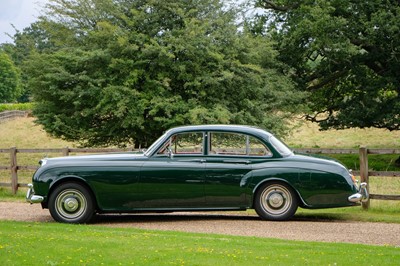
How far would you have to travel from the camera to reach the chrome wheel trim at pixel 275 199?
12375mm

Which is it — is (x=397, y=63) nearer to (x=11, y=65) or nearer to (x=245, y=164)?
(x=245, y=164)

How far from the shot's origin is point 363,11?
91.1 feet

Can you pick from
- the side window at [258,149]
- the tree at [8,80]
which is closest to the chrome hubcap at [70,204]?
the side window at [258,149]

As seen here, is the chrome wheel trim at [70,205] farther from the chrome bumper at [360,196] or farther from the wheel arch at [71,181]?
the chrome bumper at [360,196]

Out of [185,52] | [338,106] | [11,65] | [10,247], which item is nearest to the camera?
[10,247]

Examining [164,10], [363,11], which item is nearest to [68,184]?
[164,10]

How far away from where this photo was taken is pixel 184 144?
41.5ft

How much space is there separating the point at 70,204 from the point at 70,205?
18 millimetres

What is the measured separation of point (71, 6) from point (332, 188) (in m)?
17.0

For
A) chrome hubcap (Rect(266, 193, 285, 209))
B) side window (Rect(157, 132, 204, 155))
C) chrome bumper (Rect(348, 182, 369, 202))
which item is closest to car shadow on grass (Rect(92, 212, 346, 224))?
chrome hubcap (Rect(266, 193, 285, 209))

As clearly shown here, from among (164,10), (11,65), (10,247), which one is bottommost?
(10,247)

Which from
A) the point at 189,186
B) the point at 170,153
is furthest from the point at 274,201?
the point at 170,153

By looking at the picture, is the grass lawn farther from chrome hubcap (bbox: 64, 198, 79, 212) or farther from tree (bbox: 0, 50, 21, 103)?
tree (bbox: 0, 50, 21, 103)

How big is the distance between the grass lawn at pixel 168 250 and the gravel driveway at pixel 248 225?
0.87 metres
